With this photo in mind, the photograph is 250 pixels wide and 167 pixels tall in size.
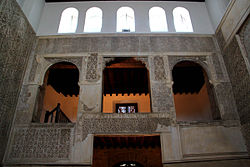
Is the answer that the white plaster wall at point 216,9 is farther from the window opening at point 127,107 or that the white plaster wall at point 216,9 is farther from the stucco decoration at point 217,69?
the window opening at point 127,107

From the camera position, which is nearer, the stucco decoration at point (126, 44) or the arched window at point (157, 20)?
the stucco decoration at point (126, 44)

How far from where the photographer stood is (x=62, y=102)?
1077cm

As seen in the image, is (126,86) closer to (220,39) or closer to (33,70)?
→ (33,70)

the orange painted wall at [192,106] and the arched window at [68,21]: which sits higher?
the arched window at [68,21]

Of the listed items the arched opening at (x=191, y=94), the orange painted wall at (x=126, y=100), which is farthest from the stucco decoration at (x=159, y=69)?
the orange painted wall at (x=126, y=100)

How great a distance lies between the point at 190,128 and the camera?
586 centimetres

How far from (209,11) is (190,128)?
497 cm

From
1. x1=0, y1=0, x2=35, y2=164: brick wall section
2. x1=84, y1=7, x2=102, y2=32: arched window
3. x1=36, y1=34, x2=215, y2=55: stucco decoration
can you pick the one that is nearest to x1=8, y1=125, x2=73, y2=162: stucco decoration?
x1=0, y1=0, x2=35, y2=164: brick wall section

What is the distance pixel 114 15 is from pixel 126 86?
3.54 m

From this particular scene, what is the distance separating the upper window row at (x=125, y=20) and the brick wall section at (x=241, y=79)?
210cm

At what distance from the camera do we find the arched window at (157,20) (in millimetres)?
7812

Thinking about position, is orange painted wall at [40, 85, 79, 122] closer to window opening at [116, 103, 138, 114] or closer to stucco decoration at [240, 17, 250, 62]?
window opening at [116, 103, 138, 114]

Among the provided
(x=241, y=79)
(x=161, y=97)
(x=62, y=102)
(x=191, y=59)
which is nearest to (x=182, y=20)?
(x=191, y=59)

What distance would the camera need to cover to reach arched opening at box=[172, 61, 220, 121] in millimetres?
9180
